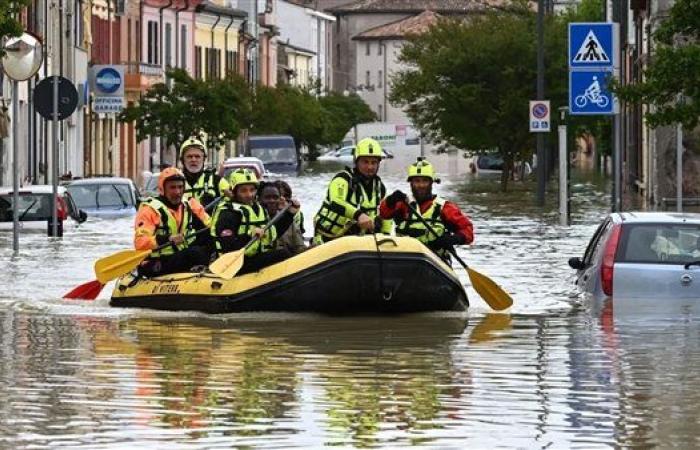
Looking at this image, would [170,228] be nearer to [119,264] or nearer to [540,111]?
[119,264]

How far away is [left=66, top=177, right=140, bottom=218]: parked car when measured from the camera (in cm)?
4578

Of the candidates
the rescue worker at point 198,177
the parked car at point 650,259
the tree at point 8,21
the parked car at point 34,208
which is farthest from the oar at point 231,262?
the parked car at point 34,208

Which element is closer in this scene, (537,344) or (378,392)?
(378,392)

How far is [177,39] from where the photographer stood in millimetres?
100500

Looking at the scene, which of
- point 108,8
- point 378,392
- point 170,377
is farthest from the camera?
point 108,8

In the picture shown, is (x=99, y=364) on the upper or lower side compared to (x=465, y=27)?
lower

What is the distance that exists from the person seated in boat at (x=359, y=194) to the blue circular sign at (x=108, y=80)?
40.0 m

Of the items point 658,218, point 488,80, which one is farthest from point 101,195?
point 658,218

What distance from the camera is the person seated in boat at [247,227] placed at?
20531mm

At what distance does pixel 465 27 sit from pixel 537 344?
52834mm

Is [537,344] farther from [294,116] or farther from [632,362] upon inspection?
[294,116]

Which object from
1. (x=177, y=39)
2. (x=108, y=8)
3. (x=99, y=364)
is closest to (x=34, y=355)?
(x=99, y=364)

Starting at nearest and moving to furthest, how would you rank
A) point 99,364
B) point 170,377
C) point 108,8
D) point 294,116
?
1. point 170,377
2. point 99,364
3. point 108,8
4. point 294,116

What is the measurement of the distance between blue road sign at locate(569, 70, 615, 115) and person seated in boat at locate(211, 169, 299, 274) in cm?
1128
